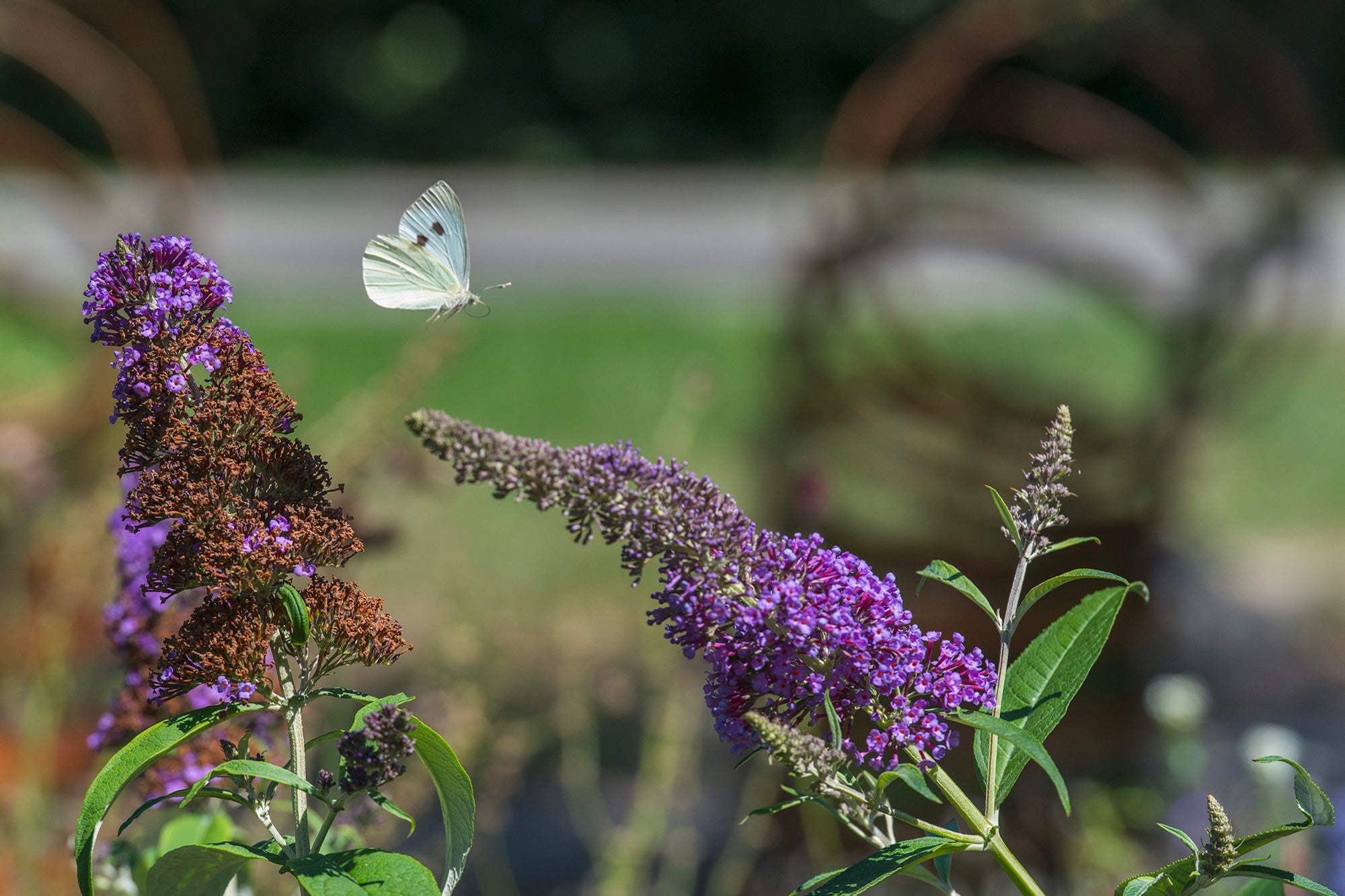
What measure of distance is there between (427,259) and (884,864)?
83 cm

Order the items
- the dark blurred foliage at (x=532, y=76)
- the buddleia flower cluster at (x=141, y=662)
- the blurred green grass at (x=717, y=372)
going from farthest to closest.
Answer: the dark blurred foliage at (x=532, y=76), the blurred green grass at (x=717, y=372), the buddleia flower cluster at (x=141, y=662)

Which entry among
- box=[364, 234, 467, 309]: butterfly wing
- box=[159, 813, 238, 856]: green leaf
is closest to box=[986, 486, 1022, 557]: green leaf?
box=[364, 234, 467, 309]: butterfly wing

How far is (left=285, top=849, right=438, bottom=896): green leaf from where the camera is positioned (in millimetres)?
752

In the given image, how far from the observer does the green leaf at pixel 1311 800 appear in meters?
0.77

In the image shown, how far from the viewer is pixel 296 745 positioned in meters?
0.83

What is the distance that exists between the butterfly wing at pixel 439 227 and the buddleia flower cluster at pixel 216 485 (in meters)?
0.45

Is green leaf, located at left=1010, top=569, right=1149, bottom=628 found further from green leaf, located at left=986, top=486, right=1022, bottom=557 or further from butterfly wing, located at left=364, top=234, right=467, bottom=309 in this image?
butterfly wing, located at left=364, top=234, right=467, bottom=309

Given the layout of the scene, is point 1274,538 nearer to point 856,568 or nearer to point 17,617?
point 17,617

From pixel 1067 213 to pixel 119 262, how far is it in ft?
43.7

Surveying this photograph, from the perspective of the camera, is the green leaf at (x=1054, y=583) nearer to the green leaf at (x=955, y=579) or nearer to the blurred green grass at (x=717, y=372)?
the green leaf at (x=955, y=579)

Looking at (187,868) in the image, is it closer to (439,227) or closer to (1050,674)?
(1050,674)

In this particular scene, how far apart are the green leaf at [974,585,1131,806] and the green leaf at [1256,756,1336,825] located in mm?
146

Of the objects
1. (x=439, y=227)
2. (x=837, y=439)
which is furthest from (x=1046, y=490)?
(x=837, y=439)

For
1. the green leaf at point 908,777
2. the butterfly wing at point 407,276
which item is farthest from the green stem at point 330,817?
the butterfly wing at point 407,276
